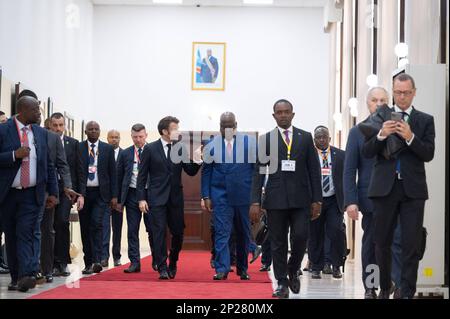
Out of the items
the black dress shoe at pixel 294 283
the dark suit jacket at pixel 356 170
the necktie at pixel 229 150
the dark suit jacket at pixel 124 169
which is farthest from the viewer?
the dark suit jacket at pixel 124 169

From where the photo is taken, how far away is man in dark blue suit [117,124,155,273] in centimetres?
907

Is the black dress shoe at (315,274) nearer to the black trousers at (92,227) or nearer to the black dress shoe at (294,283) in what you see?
the black trousers at (92,227)

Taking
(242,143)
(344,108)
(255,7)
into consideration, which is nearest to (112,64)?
(255,7)

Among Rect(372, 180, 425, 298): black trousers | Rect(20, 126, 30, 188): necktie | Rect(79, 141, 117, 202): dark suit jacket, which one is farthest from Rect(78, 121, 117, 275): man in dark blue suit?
Rect(372, 180, 425, 298): black trousers

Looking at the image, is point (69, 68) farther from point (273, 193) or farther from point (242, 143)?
point (273, 193)

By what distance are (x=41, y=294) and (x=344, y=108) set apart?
855 centimetres

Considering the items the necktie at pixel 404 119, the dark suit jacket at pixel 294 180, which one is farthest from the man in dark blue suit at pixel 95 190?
the necktie at pixel 404 119

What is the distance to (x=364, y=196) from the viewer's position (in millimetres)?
6184

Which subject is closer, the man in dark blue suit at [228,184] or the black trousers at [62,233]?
the man in dark blue suit at [228,184]

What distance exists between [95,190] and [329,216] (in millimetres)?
2646

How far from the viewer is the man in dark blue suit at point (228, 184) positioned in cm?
788

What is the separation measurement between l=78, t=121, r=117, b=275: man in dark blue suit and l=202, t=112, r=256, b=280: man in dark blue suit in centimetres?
168

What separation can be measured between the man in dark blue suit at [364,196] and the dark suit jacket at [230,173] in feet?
5.90

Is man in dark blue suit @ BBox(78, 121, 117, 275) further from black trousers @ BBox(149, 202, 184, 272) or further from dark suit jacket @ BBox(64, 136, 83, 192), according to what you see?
black trousers @ BBox(149, 202, 184, 272)
